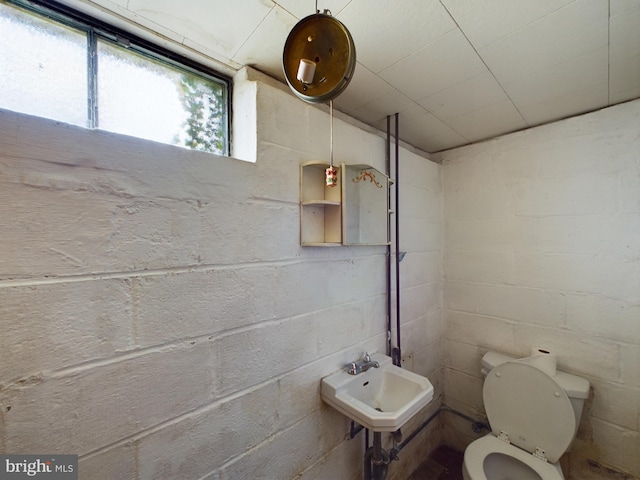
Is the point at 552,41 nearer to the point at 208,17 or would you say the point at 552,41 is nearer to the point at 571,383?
the point at 208,17

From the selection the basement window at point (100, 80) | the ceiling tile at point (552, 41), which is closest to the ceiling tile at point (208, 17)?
the basement window at point (100, 80)

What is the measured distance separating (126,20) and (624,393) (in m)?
2.83

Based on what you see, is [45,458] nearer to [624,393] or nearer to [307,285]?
[307,285]

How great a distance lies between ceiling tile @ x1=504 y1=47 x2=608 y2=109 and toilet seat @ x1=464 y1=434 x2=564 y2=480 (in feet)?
6.26

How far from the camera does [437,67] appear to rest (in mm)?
1138

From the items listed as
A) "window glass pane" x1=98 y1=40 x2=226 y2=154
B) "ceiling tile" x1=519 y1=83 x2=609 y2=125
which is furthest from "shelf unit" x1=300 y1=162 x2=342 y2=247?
"ceiling tile" x1=519 y1=83 x2=609 y2=125

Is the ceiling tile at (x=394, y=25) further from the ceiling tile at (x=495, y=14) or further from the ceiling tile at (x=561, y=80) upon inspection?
the ceiling tile at (x=561, y=80)

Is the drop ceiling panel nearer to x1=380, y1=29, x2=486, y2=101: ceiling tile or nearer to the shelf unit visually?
x1=380, y1=29, x2=486, y2=101: ceiling tile

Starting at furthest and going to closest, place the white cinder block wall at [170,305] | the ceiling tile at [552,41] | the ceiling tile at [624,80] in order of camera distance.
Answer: the ceiling tile at [624,80] → the ceiling tile at [552,41] → the white cinder block wall at [170,305]

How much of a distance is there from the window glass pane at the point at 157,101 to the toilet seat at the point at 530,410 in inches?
78.4

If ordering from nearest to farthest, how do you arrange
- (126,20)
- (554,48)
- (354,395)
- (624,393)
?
(126,20) → (554,48) → (354,395) → (624,393)

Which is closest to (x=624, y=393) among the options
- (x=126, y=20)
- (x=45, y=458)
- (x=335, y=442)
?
(x=335, y=442)

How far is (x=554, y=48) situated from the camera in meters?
1.02

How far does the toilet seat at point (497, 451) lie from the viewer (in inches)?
51.3
